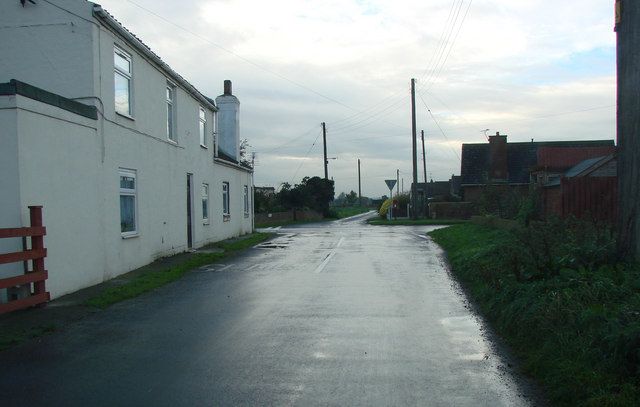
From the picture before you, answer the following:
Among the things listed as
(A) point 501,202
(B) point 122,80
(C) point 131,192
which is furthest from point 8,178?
(A) point 501,202

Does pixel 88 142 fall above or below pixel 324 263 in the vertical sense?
above

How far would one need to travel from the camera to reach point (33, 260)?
9164 mm

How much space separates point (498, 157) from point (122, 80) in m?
43.6

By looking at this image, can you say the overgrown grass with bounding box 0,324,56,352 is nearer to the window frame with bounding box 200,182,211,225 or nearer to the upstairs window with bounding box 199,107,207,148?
the window frame with bounding box 200,182,211,225

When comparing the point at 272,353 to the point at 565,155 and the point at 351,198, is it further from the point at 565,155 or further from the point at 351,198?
the point at 351,198

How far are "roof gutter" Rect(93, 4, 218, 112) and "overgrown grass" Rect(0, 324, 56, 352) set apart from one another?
7.00 meters

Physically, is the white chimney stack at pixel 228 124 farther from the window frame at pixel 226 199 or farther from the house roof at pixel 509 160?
the house roof at pixel 509 160

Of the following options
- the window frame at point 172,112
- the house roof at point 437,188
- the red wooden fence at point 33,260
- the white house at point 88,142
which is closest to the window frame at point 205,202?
the white house at point 88,142

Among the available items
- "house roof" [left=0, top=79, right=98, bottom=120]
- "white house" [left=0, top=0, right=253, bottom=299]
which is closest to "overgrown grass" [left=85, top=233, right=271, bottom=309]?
"white house" [left=0, top=0, right=253, bottom=299]

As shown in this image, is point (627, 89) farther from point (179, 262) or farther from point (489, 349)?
point (179, 262)

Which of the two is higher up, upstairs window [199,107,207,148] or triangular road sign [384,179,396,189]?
upstairs window [199,107,207,148]

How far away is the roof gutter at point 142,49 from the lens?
12.3 m

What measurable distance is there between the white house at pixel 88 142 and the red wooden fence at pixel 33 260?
314mm

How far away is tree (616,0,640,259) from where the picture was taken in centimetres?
849
